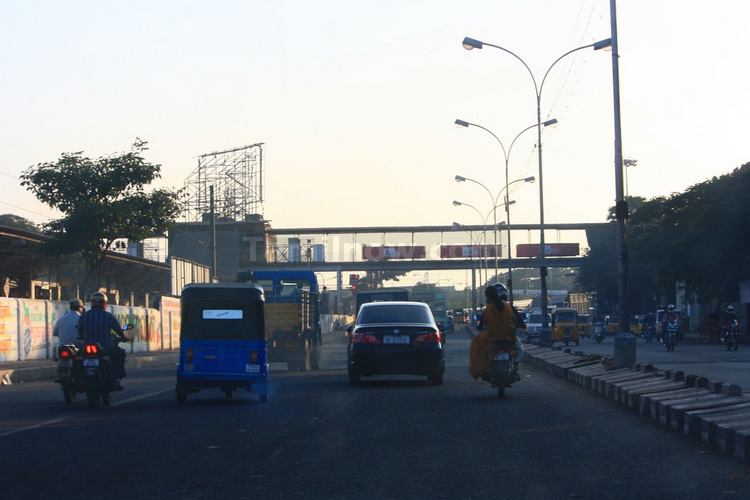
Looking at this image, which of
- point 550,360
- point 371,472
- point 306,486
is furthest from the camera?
point 550,360

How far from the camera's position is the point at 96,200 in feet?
131

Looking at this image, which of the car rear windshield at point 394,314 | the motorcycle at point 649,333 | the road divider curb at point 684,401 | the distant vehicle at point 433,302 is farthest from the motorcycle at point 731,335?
the distant vehicle at point 433,302

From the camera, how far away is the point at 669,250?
194 feet

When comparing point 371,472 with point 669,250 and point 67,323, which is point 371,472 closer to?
point 67,323

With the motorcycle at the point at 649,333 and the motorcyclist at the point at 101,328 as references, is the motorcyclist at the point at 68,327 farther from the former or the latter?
the motorcycle at the point at 649,333

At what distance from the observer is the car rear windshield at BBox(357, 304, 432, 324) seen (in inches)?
840

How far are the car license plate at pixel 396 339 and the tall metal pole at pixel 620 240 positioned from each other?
4.05 metres

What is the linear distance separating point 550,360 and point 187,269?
41.3 m

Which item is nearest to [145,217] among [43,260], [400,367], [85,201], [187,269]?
[85,201]

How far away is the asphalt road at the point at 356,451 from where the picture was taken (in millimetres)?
8602

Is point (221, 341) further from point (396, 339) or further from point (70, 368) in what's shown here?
point (396, 339)

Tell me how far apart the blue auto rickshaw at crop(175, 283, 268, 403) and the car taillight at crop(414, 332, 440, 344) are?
401cm

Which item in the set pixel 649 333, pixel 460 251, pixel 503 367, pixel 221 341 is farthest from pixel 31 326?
pixel 460 251

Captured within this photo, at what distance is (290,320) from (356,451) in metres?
18.1
